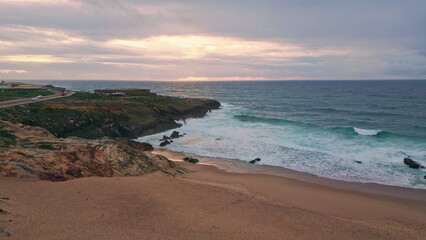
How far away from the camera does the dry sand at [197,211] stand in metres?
10.3

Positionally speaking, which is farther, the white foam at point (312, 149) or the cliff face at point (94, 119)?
the cliff face at point (94, 119)

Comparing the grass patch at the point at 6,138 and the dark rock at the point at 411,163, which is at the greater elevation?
the grass patch at the point at 6,138

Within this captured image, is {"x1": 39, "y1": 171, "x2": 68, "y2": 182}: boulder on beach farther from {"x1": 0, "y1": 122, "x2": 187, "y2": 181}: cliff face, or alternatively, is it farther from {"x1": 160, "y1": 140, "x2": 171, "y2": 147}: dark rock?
{"x1": 160, "y1": 140, "x2": 171, "y2": 147}: dark rock

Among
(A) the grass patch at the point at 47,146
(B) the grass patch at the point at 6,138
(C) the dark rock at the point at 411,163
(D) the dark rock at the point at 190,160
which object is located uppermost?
(B) the grass patch at the point at 6,138

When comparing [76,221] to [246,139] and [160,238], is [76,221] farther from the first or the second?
[246,139]

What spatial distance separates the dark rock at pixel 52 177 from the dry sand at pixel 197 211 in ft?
2.60

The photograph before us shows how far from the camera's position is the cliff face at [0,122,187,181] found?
14508mm

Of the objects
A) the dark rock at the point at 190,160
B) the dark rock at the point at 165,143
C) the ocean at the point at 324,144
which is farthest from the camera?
the dark rock at the point at 165,143

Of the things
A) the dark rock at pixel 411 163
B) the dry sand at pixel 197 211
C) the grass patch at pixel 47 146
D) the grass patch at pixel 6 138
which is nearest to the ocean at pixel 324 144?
the dark rock at pixel 411 163

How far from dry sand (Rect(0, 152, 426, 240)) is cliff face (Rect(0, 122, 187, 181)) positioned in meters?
1.25

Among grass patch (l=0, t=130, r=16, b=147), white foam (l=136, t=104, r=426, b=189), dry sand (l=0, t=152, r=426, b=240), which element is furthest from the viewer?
white foam (l=136, t=104, r=426, b=189)

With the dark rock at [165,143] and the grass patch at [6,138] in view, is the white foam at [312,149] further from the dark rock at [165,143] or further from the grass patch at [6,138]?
the grass patch at [6,138]

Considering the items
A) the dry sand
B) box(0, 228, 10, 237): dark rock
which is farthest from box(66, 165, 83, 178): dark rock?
box(0, 228, 10, 237): dark rock

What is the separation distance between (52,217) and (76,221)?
0.94m
